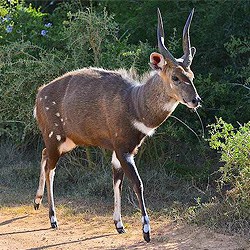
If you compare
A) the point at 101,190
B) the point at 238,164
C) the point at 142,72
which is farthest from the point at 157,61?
the point at 101,190

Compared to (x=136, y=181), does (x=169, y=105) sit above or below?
above

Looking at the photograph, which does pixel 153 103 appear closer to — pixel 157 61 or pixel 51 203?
pixel 157 61

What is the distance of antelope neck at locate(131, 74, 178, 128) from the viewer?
6996 mm

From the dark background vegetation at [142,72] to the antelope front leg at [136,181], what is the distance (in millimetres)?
1314

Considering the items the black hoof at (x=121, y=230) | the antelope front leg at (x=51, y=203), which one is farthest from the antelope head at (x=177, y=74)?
the antelope front leg at (x=51, y=203)

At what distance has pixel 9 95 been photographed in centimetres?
990

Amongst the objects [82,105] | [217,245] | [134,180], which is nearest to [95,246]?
[134,180]

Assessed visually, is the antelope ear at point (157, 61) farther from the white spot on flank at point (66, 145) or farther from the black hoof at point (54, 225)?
the black hoof at point (54, 225)

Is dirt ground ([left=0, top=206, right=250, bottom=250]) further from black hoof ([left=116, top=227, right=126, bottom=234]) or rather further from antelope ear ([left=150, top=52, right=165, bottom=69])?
antelope ear ([left=150, top=52, right=165, bottom=69])

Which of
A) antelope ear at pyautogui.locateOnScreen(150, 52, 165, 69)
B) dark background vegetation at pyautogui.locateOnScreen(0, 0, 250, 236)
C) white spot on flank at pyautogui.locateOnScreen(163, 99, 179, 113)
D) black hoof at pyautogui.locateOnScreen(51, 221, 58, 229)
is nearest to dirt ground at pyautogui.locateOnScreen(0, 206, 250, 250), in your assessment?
Answer: black hoof at pyautogui.locateOnScreen(51, 221, 58, 229)

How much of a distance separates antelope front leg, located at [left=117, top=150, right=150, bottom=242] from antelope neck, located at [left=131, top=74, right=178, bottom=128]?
42cm

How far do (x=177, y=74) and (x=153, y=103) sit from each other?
0.43 metres

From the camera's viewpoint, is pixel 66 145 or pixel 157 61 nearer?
pixel 157 61

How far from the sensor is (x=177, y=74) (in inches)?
269
